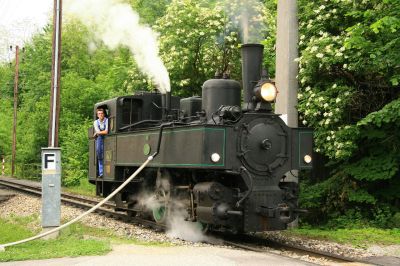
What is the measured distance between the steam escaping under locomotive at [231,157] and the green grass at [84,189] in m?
9.84

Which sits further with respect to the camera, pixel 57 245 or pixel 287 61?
pixel 287 61

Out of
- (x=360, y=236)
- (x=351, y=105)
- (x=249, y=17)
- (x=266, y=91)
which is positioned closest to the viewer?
(x=266, y=91)

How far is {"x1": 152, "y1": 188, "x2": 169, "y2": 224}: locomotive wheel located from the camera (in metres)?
10.4

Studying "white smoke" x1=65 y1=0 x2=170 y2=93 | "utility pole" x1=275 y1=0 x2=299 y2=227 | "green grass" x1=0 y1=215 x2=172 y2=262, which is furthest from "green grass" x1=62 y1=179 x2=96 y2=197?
"utility pole" x1=275 y1=0 x2=299 y2=227

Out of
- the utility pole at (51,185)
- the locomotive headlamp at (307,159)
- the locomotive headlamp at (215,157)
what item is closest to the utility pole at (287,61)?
the locomotive headlamp at (307,159)

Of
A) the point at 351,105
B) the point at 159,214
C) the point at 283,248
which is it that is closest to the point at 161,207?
the point at 159,214

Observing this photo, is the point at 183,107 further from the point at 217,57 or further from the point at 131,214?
the point at 217,57

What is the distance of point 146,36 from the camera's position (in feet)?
48.0

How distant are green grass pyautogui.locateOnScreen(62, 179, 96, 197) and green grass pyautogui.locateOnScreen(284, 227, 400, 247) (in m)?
10.9

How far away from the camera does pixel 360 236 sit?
9789mm

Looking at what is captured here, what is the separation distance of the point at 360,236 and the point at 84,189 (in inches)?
571

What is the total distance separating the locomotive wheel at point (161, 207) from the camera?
1035cm

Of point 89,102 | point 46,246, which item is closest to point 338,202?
point 46,246

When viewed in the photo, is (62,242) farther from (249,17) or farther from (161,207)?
(249,17)
